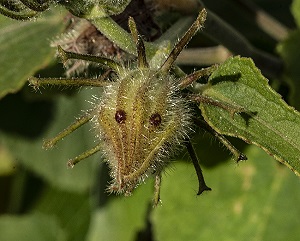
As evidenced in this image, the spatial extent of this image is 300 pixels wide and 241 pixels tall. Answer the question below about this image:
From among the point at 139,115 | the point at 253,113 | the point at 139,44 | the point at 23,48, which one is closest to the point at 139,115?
the point at 139,115

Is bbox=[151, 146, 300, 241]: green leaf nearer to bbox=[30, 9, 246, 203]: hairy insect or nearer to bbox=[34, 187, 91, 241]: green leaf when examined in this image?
bbox=[30, 9, 246, 203]: hairy insect

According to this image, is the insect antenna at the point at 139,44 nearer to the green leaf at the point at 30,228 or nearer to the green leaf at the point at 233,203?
the green leaf at the point at 233,203

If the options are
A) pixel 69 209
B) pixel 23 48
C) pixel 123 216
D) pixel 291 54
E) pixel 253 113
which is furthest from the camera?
pixel 69 209

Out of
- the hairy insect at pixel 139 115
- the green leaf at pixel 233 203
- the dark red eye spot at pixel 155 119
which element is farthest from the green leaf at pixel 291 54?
the dark red eye spot at pixel 155 119

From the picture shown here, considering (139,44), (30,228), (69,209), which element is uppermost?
(139,44)

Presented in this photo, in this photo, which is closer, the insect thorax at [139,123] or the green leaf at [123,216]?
the insect thorax at [139,123]

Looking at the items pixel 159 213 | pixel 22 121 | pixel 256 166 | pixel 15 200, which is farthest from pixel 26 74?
pixel 15 200

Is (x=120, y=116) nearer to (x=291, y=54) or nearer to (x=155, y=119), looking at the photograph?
(x=155, y=119)
